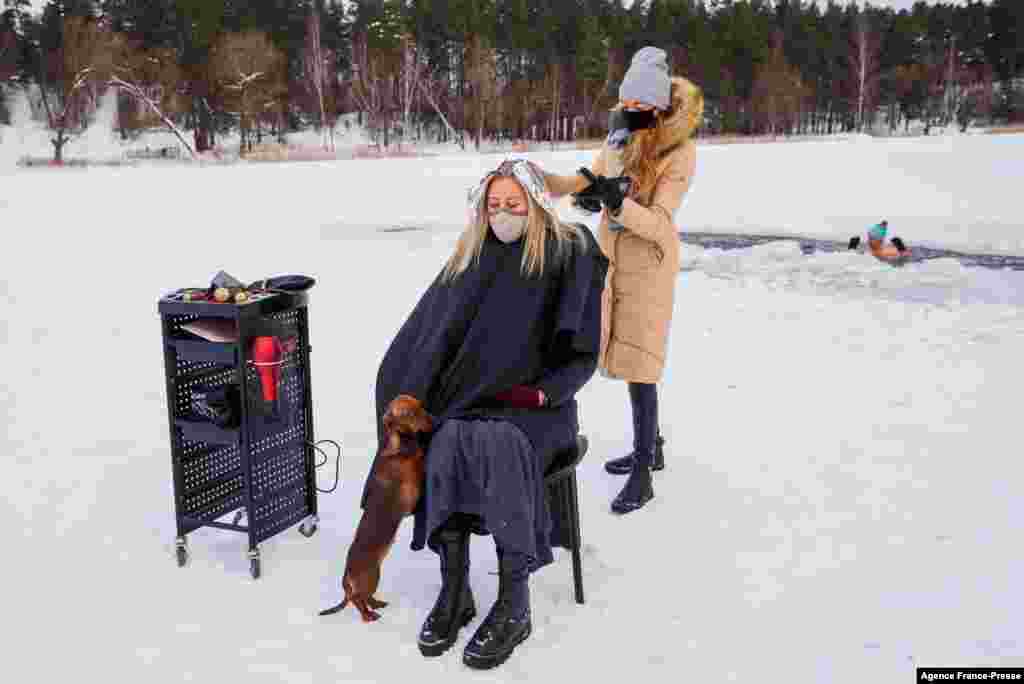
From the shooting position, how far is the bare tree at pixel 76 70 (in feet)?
116

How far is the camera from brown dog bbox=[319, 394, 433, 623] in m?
2.51

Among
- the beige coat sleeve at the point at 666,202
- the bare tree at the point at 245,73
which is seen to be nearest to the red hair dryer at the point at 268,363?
the beige coat sleeve at the point at 666,202

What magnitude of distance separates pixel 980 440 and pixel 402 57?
4317cm

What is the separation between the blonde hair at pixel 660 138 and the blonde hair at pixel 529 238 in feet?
2.58

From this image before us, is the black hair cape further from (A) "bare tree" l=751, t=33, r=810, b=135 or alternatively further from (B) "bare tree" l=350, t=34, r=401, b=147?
(A) "bare tree" l=751, t=33, r=810, b=135

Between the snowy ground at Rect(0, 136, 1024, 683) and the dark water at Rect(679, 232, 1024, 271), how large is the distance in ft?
6.68

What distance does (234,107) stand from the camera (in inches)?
1565

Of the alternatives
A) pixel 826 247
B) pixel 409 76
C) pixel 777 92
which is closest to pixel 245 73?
pixel 409 76

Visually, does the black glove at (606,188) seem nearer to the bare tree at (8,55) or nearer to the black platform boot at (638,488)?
the black platform boot at (638,488)

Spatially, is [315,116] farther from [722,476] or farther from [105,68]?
[722,476]

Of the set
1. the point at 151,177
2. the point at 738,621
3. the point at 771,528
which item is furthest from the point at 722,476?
the point at 151,177

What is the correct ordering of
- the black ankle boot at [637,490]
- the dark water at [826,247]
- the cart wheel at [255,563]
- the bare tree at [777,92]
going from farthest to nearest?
the bare tree at [777,92] < the dark water at [826,247] < the black ankle boot at [637,490] < the cart wheel at [255,563]

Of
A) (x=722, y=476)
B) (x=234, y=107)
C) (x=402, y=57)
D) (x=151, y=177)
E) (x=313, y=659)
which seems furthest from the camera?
(x=402, y=57)

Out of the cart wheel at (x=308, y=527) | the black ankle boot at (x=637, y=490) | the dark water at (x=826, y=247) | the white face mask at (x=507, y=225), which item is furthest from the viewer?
the dark water at (x=826, y=247)
